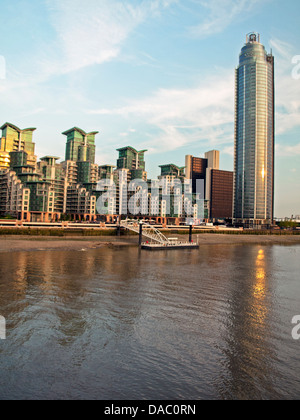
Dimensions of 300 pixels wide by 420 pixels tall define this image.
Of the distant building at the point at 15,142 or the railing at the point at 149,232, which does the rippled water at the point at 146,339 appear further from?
the distant building at the point at 15,142

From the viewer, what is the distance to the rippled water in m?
13.6

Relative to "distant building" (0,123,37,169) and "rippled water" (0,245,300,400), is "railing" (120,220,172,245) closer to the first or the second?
"rippled water" (0,245,300,400)

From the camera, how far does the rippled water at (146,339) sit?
1358 centimetres

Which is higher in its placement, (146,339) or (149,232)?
(149,232)

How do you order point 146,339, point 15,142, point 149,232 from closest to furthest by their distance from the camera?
point 146,339
point 149,232
point 15,142

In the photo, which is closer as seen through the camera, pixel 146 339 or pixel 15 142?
pixel 146 339

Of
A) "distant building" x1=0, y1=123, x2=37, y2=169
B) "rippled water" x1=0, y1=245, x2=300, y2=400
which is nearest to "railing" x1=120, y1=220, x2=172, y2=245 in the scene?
"rippled water" x1=0, y1=245, x2=300, y2=400

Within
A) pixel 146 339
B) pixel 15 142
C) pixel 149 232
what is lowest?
pixel 146 339

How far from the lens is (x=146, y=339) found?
18.6 metres

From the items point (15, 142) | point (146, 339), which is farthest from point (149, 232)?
point (15, 142)

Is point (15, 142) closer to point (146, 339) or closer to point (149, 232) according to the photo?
point (149, 232)

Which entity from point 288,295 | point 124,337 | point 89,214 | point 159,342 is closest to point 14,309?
point 124,337

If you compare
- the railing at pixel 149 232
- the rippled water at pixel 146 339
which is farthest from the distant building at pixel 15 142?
the rippled water at pixel 146 339
